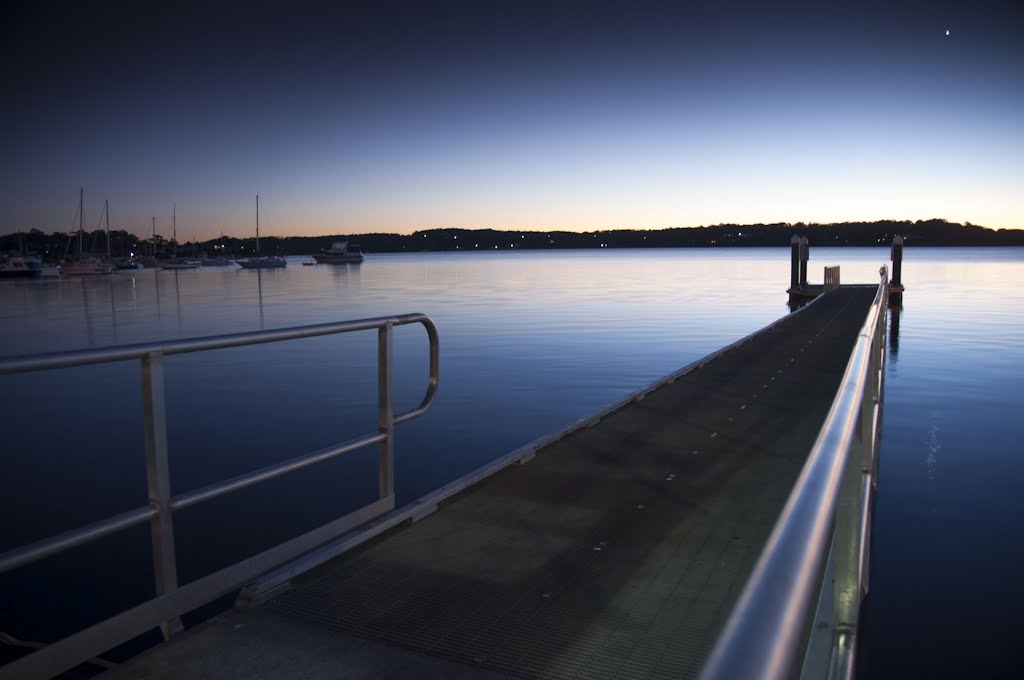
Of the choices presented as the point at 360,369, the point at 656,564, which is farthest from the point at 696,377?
the point at 360,369

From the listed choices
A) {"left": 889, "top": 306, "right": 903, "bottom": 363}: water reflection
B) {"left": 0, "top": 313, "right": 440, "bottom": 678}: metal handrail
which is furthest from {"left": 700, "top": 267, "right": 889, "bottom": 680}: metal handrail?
{"left": 889, "top": 306, "right": 903, "bottom": 363}: water reflection

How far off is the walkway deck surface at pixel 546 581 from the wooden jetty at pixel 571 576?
0.01 metres

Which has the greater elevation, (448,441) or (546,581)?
(546,581)

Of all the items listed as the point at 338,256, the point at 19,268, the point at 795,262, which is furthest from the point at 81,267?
the point at 795,262

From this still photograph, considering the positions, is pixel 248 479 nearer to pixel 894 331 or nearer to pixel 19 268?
pixel 894 331

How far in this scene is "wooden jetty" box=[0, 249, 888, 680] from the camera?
2.10 meters

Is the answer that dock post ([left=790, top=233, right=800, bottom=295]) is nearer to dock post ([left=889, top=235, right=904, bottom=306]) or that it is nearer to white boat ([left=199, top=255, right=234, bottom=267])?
dock post ([left=889, top=235, right=904, bottom=306])

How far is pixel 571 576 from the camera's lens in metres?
3.67

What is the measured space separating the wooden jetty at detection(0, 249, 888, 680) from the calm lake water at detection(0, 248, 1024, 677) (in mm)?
1543

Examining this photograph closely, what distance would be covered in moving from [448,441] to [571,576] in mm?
6927

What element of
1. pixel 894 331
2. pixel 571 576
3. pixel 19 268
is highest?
pixel 19 268

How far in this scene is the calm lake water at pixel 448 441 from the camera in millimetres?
5707

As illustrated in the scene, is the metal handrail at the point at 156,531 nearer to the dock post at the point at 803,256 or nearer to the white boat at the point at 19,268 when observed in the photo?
the dock post at the point at 803,256

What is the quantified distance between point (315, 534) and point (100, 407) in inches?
403
